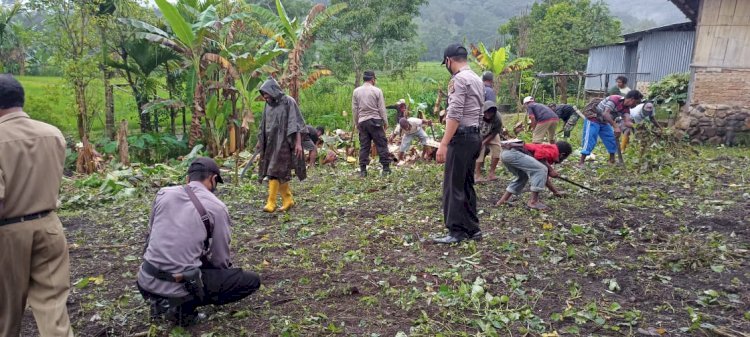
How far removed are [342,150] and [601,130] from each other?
19.0ft

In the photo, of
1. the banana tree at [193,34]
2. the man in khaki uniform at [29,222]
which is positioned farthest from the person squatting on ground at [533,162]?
the banana tree at [193,34]

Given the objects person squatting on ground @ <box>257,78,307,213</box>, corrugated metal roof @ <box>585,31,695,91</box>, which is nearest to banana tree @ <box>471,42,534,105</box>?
corrugated metal roof @ <box>585,31,695,91</box>

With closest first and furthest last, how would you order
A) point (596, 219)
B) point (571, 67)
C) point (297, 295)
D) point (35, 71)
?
point (297, 295) < point (596, 219) < point (571, 67) < point (35, 71)

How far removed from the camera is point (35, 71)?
30922mm

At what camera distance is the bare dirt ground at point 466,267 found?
375 cm

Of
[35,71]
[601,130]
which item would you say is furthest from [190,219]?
[35,71]

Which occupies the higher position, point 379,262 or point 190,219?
point 190,219

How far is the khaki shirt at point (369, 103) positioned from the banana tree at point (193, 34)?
341 centimetres

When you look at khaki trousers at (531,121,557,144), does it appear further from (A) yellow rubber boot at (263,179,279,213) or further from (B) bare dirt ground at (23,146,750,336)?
(A) yellow rubber boot at (263,179,279,213)

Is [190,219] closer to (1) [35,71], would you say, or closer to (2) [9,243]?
(2) [9,243]

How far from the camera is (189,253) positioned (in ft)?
11.3

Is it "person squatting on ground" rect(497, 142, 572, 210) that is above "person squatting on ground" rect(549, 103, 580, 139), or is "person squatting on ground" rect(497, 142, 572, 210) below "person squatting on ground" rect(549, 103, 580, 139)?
below

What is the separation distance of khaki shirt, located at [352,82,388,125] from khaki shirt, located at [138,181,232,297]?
216 inches

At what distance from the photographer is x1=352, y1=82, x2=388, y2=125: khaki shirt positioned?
29.0 feet
